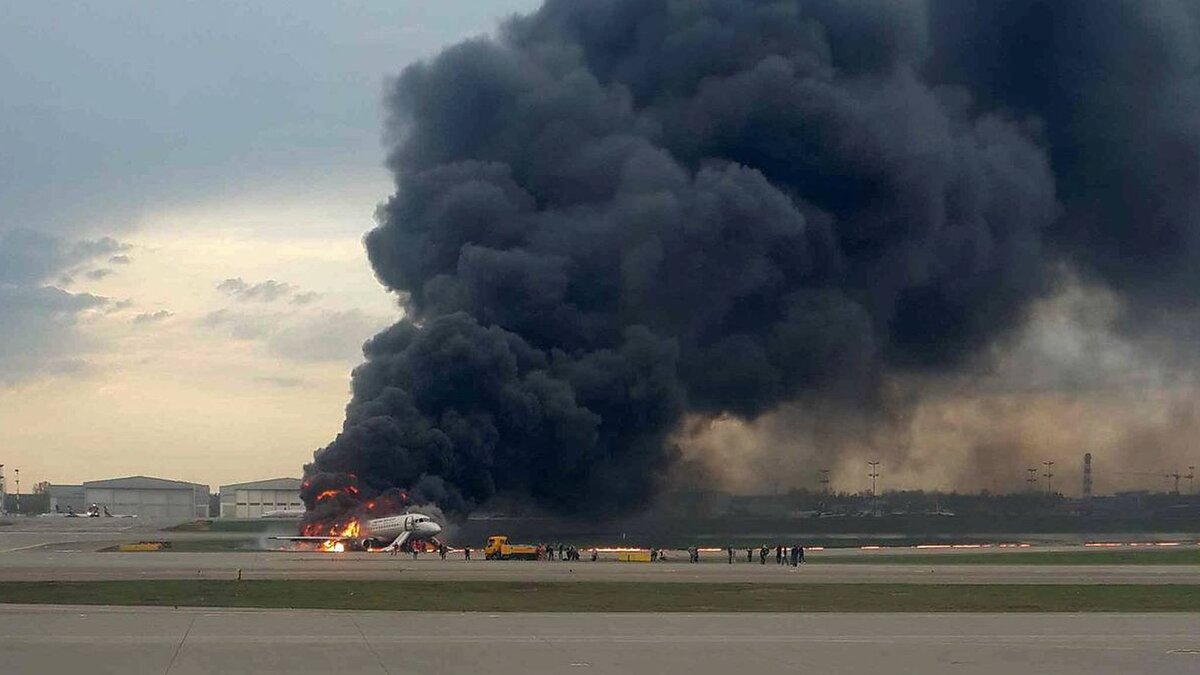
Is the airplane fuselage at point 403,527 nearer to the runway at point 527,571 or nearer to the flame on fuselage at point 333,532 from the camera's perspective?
the flame on fuselage at point 333,532

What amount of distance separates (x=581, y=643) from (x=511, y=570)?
3090 centimetres

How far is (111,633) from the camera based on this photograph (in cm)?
3002

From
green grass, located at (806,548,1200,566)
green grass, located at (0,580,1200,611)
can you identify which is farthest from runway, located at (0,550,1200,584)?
green grass, located at (806,548,1200,566)

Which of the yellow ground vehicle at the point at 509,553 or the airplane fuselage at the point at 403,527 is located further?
the airplane fuselage at the point at 403,527

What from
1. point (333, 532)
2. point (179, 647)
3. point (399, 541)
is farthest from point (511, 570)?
point (179, 647)

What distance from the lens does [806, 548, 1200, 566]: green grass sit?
67875mm

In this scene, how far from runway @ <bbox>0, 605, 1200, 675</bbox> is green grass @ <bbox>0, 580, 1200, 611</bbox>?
3.02 m

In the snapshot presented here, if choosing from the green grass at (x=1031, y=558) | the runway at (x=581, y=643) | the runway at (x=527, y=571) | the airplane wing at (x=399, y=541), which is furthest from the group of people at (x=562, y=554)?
the runway at (x=581, y=643)

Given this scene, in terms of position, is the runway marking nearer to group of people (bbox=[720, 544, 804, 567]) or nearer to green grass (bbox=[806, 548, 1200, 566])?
group of people (bbox=[720, 544, 804, 567])

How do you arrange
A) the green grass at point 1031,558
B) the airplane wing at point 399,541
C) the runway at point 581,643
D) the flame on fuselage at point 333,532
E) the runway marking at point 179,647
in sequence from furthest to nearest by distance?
1. the flame on fuselage at point 333,532
2. the airplane wing at point 399,541
3. the green grass at point 1031,558
4. the runway at point 581,643
5. the runway marking at point 179,647

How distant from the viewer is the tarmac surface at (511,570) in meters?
53.5

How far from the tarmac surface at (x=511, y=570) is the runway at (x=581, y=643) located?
16287 mm

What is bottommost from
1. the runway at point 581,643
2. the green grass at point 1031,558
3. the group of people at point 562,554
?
the green grass at point 1031,558

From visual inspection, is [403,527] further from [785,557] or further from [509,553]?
[785,557]
